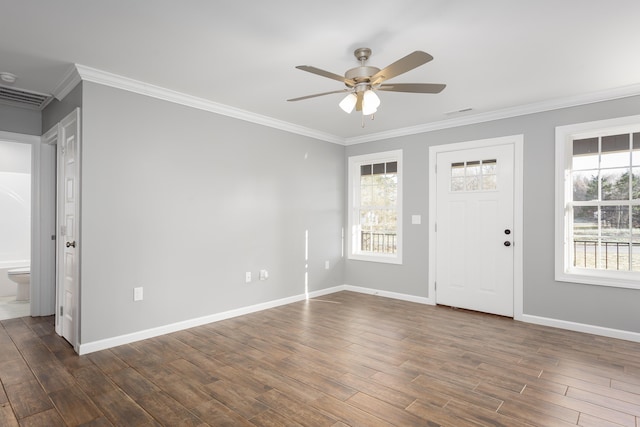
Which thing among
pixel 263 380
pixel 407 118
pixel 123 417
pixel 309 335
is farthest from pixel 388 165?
pixel 123 417

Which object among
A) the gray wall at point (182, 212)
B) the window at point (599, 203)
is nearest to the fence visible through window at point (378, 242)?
the gray wall at point (182, 212)

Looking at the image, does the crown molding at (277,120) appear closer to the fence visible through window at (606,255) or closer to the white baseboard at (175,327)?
the fence visible through window at (606,255)

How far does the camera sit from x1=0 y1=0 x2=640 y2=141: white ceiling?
221 cm

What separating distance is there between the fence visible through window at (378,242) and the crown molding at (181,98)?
1.82 meters

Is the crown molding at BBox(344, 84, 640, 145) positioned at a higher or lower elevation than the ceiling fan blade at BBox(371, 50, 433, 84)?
higher

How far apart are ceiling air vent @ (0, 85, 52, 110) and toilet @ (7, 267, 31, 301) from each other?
89.2 inches

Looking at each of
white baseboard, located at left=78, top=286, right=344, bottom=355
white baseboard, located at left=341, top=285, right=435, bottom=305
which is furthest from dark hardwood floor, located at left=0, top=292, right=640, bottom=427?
white baseboard, located at left=341, top=285, right=435, bottom=305

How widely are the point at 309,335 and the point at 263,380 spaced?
3.48 ft

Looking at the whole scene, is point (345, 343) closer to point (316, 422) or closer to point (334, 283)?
point (316, 422)

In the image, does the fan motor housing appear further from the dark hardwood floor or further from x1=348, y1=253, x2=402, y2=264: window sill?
x1=348, y1=253, x2=402, y2=264: window sill

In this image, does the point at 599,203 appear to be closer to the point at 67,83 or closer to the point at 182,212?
the point at 182,212

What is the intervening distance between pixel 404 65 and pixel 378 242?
376cm

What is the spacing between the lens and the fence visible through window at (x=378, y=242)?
5539 mm

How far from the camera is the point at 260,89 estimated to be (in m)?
3.64
